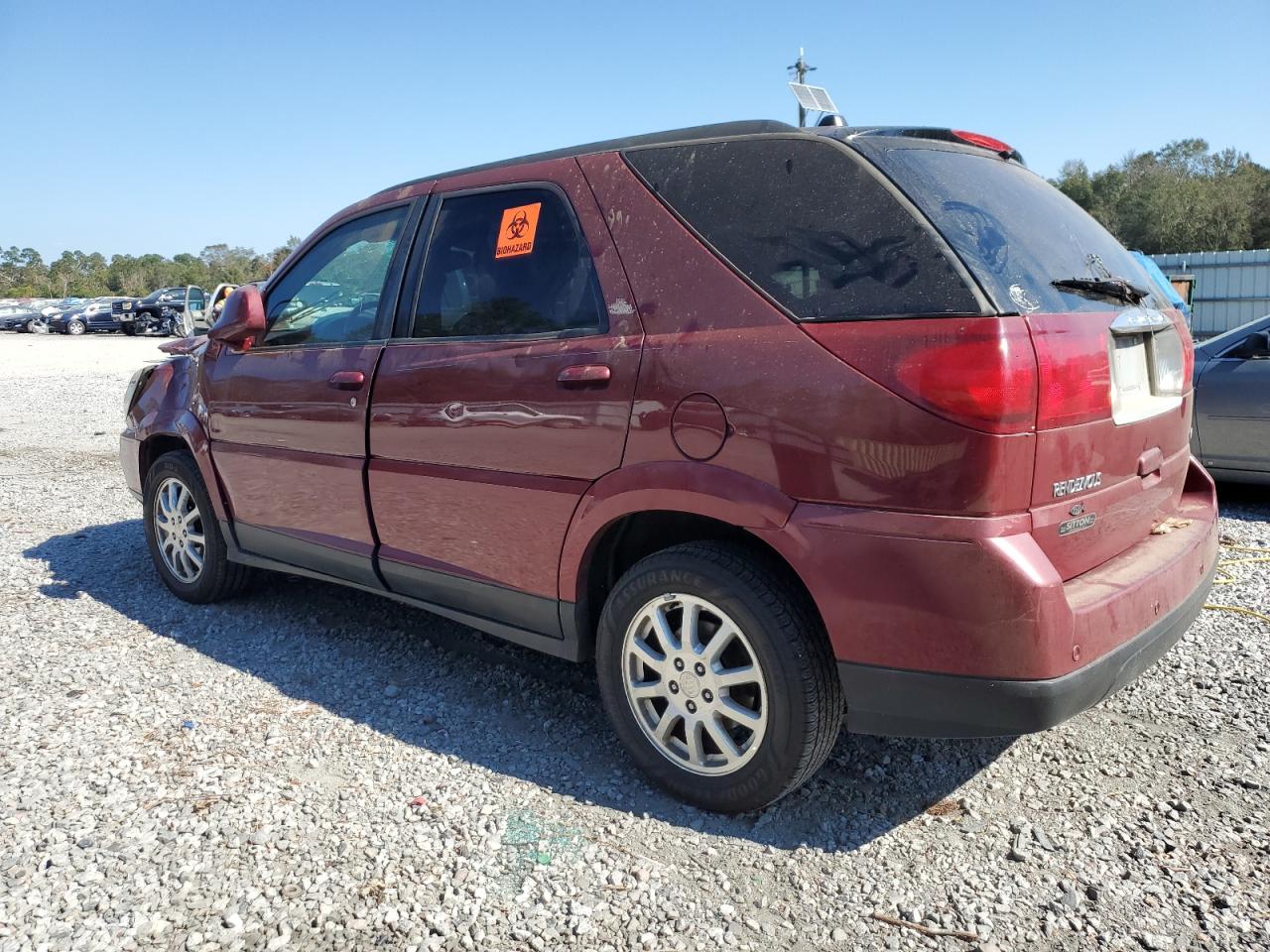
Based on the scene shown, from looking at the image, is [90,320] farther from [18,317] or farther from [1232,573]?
A: [1232,573]

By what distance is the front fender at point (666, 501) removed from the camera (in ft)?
8.30

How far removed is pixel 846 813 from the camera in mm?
2846

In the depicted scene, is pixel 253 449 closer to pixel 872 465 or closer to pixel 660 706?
pixel 660 706

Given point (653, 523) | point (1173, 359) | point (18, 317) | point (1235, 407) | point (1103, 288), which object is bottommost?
point (1235, 407)

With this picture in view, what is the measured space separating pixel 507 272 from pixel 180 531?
257 cm

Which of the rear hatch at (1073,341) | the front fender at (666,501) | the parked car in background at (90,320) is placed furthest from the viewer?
the parked car in background at (90,320)

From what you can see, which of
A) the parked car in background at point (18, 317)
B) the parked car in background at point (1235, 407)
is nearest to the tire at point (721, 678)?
the parked car in background at point (1235, 407)

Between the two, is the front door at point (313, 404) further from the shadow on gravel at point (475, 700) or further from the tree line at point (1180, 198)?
the tree line at point (1180, 198)

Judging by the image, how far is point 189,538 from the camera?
15.7ft

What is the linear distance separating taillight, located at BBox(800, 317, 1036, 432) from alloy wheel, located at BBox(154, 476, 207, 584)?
3.65 m

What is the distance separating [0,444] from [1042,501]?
37.6 feet

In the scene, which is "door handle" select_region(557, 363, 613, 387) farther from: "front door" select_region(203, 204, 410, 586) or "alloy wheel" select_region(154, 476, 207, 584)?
"alloy wheel" select_region(154, 476, 207, 584)

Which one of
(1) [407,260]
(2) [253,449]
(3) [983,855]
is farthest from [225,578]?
(3) [983,855]

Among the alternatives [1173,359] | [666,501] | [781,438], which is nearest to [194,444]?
[666,501]
